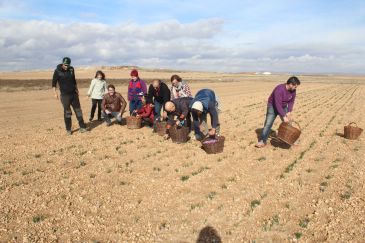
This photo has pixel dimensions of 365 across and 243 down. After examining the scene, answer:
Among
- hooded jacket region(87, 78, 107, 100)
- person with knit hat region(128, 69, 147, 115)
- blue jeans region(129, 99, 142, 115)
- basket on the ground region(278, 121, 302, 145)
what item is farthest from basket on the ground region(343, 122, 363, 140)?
hooded jacket region(87, 78, 107, 100)

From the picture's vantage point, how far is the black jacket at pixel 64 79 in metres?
10.1

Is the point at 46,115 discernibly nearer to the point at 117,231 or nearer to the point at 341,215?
the point at 117,231

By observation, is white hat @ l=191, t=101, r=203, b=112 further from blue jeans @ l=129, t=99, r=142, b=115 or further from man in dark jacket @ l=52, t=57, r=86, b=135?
man in dark jacket @ l=52, t=57, r=86, b=135

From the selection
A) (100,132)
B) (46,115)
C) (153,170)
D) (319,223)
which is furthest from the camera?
(46,115)

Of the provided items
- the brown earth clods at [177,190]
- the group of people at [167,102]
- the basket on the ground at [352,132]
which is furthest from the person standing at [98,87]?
the basket on the ground at [352,132]

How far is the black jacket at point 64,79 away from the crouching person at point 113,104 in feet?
5.17

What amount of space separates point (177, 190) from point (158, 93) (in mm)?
4722

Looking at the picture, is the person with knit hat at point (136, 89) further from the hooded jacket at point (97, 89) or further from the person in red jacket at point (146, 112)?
the hooded jacket at point (97, 89)

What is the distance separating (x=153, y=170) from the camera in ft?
24.7

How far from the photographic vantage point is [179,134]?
957cm

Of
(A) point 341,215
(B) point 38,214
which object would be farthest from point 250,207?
(B) point 38,214

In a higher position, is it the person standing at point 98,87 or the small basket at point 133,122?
the person standing at point 98,87

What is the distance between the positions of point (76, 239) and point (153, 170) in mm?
2940

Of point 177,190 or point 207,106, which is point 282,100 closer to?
point 207,106
